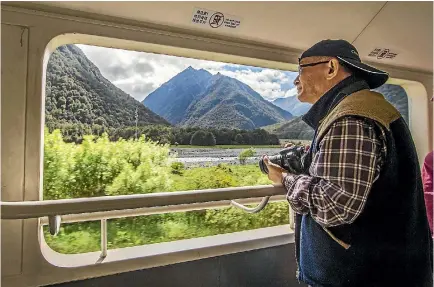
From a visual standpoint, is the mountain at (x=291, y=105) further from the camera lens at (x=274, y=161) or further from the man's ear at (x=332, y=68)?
the man's ear at (x=332, y=68)

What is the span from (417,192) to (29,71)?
152 cm

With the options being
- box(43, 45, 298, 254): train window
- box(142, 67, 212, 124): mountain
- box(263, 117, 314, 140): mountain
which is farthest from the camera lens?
box(263, 117, 314, 140): mountain

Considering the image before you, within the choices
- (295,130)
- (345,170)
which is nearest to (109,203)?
(345,170)

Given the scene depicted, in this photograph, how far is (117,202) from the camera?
102cm

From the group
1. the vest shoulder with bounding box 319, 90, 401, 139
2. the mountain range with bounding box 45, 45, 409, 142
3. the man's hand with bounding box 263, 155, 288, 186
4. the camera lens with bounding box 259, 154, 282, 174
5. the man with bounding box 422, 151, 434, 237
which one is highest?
the mountain range with bounding box 45, 45, 409, 142

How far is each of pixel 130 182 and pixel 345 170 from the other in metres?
1.14

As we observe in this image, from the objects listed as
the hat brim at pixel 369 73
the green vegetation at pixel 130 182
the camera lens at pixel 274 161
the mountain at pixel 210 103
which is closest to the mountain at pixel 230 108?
the mountain at pixel 210 103

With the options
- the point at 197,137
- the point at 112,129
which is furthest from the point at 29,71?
the point at 197,137

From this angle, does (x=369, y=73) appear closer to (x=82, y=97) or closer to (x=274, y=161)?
(x=274, y=161)

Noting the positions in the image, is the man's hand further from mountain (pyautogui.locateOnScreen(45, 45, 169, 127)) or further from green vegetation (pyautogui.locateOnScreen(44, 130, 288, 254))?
mountain (pyautogui.locateOnScreen(45, 45, 169, 127))

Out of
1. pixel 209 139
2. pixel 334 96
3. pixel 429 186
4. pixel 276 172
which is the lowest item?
pixel 429 186

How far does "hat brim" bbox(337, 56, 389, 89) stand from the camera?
107 cm

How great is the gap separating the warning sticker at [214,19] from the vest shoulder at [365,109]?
82 cm

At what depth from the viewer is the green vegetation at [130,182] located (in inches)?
58.7
